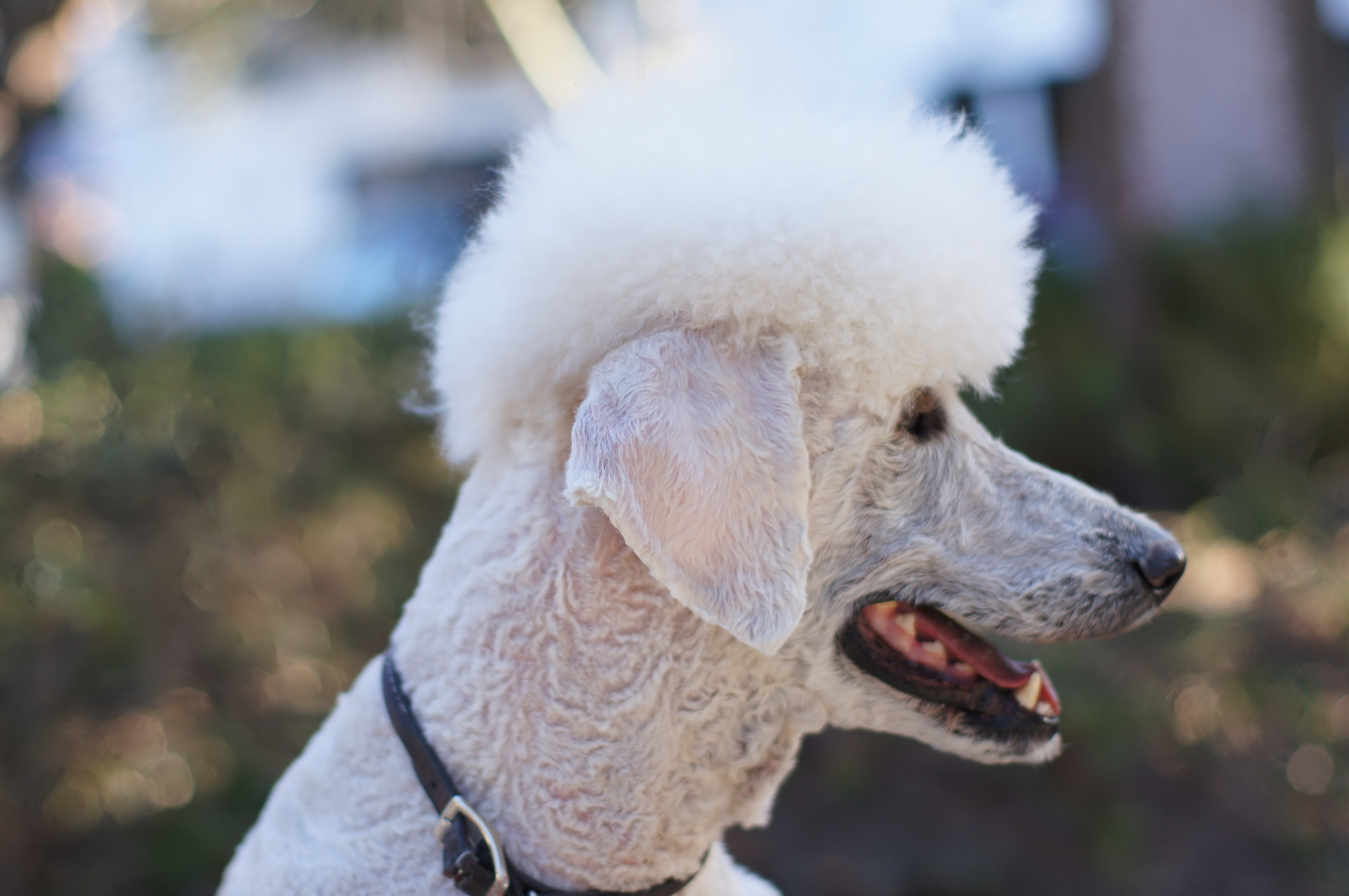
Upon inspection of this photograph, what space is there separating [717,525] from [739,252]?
1.12 ft

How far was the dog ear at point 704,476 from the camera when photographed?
106 centimetres

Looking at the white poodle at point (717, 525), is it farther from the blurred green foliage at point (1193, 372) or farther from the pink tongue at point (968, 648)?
the blurred green foliage at point (1193, 372)

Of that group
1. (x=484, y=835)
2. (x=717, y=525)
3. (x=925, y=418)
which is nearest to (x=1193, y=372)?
(x=925, y=418)

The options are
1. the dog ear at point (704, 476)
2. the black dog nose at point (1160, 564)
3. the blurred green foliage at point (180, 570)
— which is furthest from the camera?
the blurred green foliage at point (180, 570)

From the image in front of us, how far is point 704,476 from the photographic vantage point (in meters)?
1.09

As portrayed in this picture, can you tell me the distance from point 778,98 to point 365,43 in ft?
24.5

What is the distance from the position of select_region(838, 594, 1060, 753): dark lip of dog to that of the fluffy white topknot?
12.4 inches

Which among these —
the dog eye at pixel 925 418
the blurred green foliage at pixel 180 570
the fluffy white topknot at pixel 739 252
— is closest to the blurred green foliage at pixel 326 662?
the blurred green foliage at pixel 180 570

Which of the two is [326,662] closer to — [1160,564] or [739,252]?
[739,252]

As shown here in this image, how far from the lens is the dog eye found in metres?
1.31

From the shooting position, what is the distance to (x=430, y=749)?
125 centimetres

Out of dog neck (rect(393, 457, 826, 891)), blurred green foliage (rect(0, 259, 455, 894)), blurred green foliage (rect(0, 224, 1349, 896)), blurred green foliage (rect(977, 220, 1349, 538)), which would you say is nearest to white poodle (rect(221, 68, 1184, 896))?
dog neck (rect(393, 457, 826, 891))

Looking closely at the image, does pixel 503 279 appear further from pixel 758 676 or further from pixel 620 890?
pixel 620 890

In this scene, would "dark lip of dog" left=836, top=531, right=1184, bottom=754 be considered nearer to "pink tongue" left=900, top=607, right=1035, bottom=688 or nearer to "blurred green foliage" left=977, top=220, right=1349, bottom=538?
"pink tongue" left=900, top=607, right=1035, bottom=688
